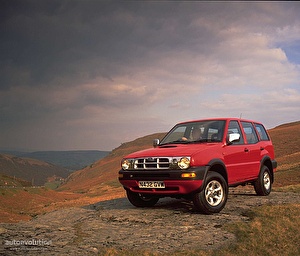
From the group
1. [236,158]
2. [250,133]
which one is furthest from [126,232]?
[250,133]

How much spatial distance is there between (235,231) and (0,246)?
11.3 ft

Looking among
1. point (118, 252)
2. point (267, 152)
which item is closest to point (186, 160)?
point (118, 252)

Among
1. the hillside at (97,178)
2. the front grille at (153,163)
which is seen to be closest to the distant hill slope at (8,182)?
the hillside at (97,178)

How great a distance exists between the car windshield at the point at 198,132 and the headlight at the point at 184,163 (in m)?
1.29

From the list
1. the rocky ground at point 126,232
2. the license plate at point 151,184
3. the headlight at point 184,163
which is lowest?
the rocky ground at point 126,232

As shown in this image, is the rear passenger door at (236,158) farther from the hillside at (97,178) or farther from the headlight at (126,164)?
the hillside at (97,178)

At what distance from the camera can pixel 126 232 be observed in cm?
497

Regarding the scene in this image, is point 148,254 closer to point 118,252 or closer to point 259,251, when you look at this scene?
point 118,252

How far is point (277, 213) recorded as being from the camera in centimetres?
573

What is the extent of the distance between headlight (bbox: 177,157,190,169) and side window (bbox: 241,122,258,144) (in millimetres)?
2940

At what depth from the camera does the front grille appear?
586cm

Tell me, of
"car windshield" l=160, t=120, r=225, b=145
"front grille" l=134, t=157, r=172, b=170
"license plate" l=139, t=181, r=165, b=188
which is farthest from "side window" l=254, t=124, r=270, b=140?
"license plate" l=139, t=181, r=165, b=188

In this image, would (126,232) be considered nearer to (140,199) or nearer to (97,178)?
(140,199)

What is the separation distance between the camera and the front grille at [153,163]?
5.86 m
